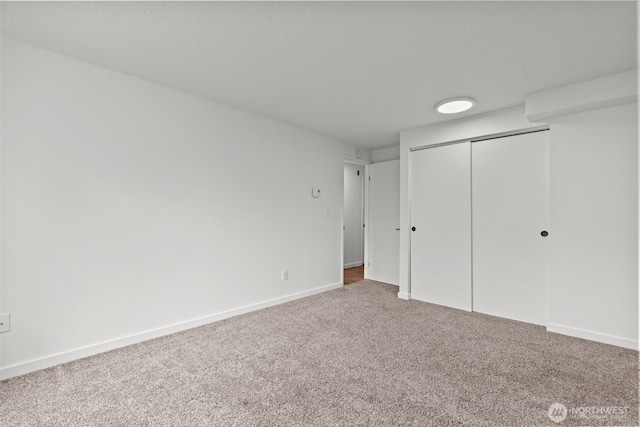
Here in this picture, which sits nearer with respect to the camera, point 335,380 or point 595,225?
point 335,380

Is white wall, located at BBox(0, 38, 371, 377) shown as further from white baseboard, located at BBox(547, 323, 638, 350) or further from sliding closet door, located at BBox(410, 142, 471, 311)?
white baseboard, located at BBox(547, 323, 638, 350)

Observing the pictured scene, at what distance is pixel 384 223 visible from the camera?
180 inches

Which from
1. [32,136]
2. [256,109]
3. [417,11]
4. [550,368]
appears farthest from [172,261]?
[550,368]

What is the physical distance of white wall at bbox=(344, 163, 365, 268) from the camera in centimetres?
601

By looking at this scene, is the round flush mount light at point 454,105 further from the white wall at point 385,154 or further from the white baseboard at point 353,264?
the white baseboard at point 353,264

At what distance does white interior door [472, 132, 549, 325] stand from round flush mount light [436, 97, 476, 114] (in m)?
0.51

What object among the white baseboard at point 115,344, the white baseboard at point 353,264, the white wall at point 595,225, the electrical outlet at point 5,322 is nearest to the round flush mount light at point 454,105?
the white wall at point 595,225

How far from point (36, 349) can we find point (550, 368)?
11.8ft

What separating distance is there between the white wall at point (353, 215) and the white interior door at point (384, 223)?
124 cm

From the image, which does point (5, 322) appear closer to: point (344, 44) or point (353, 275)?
point (344, 44)

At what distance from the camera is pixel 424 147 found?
3678 mm

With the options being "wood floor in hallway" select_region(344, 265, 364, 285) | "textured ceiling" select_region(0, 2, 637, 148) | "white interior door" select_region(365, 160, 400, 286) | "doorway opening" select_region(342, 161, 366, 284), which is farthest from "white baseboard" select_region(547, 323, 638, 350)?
"doorway opening" select_region(342, 161, 366, 284)

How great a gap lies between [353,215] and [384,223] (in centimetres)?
160

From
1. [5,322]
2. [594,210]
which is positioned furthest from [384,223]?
[5,322]
